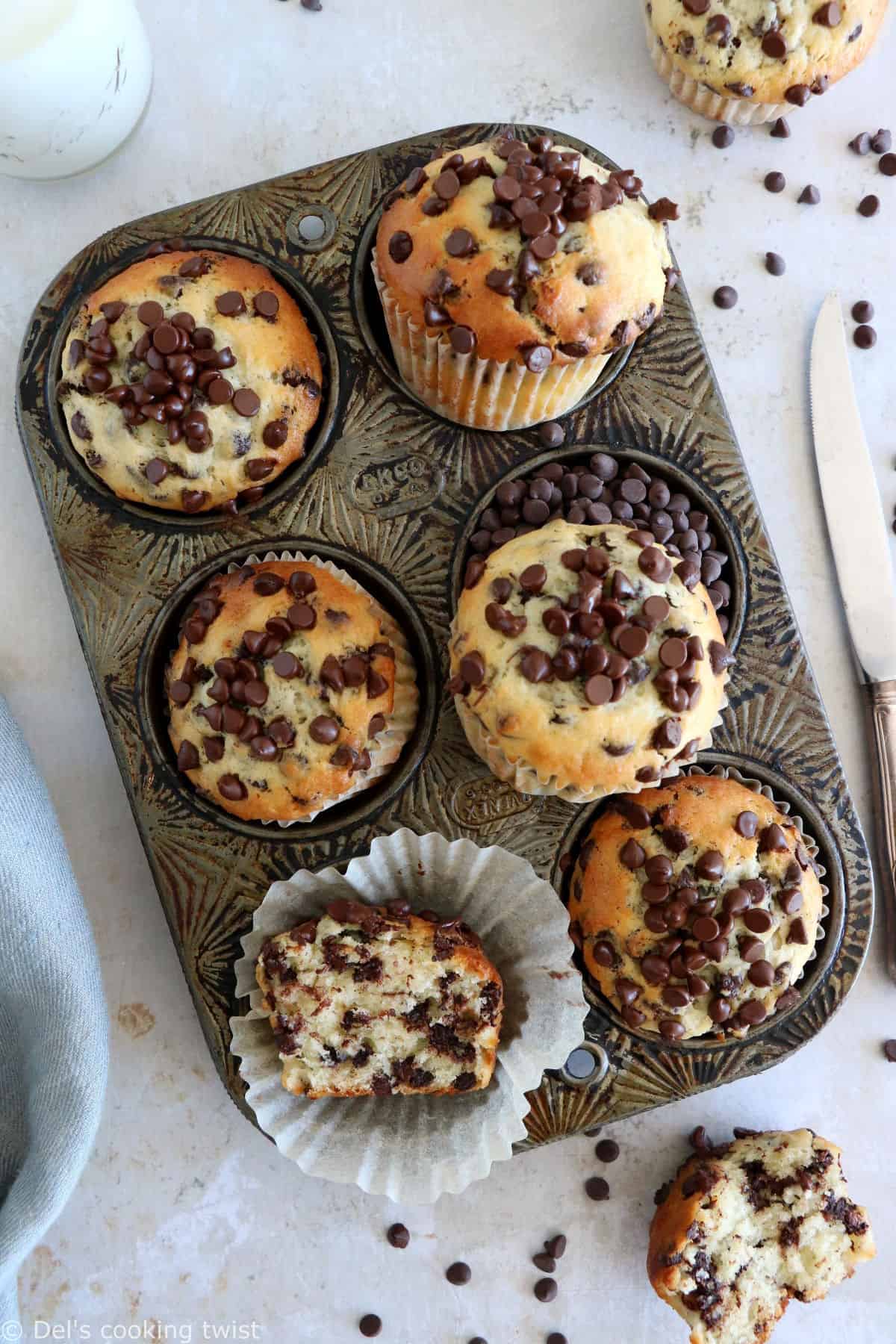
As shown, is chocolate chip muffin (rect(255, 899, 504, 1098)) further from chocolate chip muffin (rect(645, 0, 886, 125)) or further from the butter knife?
chocolate chip muffin (rect(645, 0, 886, 125))

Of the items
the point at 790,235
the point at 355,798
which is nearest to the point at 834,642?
the point at 790,235

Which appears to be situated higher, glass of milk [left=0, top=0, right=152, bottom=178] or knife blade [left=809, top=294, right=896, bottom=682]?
glass of milk [left=0, top=0, right=152, bottom=178]

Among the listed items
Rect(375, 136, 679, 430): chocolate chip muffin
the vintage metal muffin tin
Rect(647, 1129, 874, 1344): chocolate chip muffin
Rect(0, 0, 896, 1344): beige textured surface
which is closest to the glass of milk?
Rect(0, 0, 896, 1344): beige textured surface

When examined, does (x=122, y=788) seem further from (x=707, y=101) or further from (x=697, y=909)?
(x=707, y=101)

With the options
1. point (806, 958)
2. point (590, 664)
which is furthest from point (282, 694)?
point (806, 958)

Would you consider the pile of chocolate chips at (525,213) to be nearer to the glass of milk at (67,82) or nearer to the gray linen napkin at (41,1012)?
the glass of milk at (67,82)

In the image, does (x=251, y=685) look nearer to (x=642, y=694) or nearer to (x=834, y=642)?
(x=642, y=694)

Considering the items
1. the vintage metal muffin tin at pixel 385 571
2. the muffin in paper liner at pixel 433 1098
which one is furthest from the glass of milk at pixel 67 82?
the muffin in paper liner at pixel 433 1098
